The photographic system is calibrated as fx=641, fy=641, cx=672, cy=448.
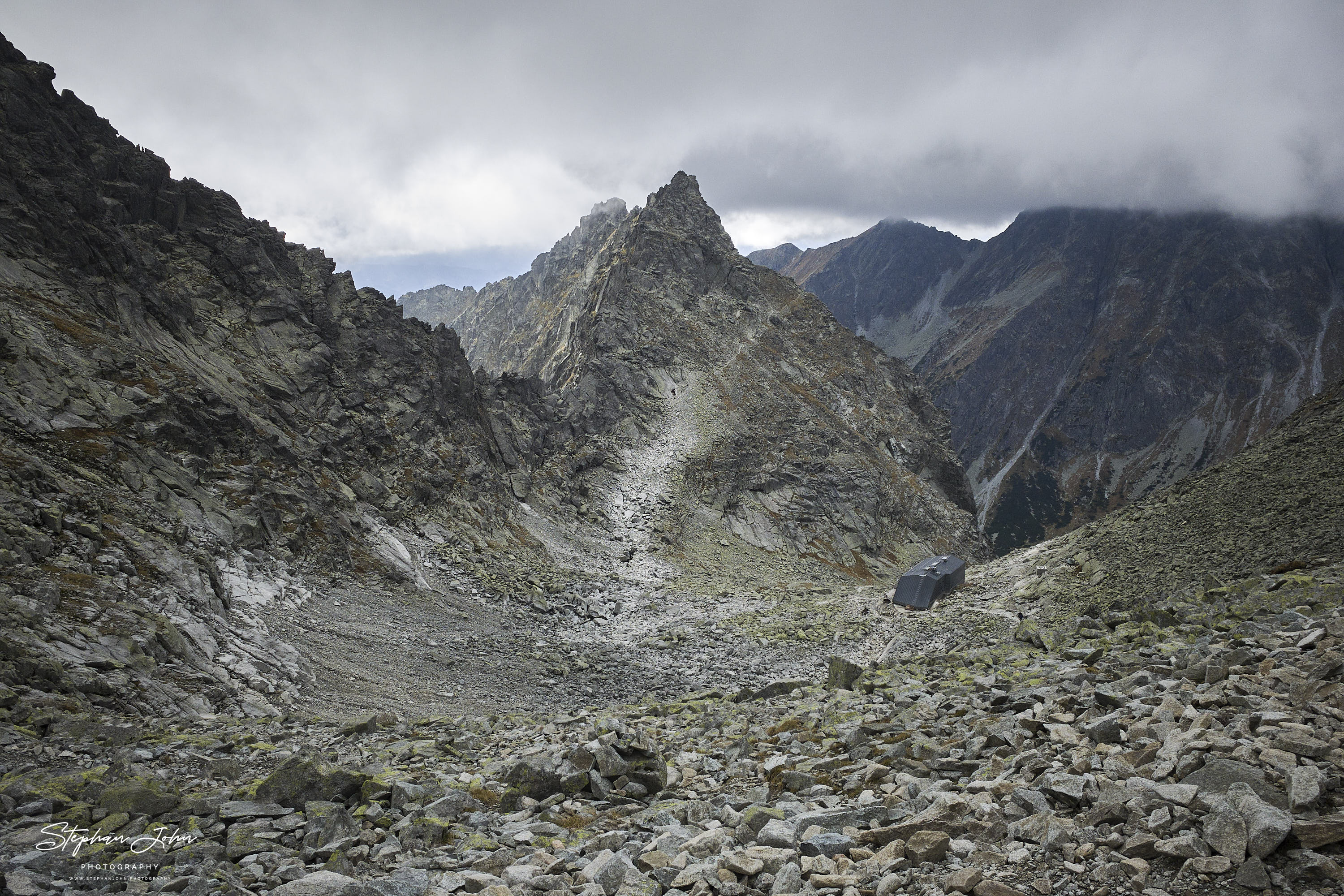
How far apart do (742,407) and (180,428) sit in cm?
5635

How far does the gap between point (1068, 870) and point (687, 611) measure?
101 feet

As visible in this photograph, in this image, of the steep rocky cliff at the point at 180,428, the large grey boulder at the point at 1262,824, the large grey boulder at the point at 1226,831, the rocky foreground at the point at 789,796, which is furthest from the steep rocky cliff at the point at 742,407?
the large grey boulder at the point at 1262,824

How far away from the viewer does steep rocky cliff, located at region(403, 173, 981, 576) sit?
212 ft

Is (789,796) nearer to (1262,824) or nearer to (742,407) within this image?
(1262,824)

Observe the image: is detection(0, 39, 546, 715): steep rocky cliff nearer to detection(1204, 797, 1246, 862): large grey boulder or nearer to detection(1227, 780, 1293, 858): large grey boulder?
detection(1204, 797, 1246, 862): large grey boulder

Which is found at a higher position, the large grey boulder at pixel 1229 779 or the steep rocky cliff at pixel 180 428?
the steep rocky cliff at pixel 180 428

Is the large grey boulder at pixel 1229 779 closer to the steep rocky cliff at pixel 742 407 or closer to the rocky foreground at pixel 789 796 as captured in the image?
the rocky foreground at pixel 789 796

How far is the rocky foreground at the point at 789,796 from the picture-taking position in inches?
226

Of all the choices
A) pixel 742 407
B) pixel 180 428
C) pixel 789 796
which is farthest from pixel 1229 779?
pixel 742 407

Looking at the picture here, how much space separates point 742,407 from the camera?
74500 mm

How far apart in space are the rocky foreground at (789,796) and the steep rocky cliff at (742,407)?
4241 cm

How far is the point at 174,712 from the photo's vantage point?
1358cm

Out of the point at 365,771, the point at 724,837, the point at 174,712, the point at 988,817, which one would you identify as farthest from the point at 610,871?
the point at 174,712

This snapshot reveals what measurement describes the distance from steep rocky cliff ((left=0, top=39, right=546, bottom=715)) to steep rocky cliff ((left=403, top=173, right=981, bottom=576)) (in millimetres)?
15775
